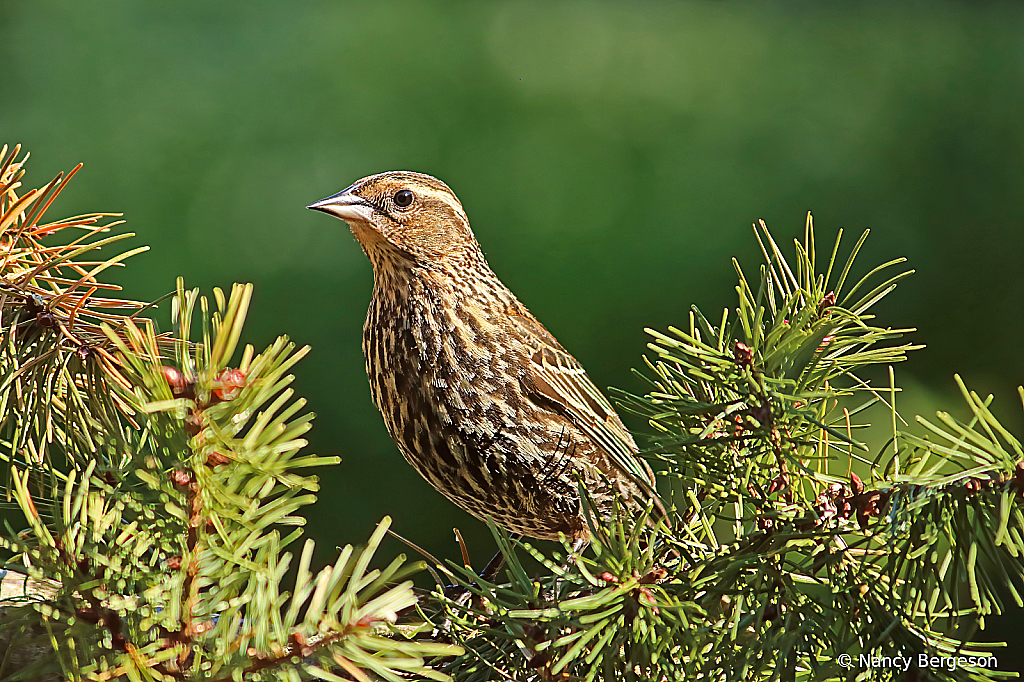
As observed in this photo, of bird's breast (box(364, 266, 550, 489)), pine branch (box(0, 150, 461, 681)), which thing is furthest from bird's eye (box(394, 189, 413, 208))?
pine branch (box(0, 150, 461, 681))

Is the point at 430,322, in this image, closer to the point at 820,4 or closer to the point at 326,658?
the point at 326,658

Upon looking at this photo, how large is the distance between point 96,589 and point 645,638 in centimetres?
29

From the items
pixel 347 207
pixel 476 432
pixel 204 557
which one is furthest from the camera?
pixel 347 207

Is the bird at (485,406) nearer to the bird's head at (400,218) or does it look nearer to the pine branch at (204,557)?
the bird's head at (400,218)

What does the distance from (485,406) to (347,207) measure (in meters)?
0.30

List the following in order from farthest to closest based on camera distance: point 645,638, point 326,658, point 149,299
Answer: point 149,299 < point 645,638 < point 326,658

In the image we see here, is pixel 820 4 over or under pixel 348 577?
over

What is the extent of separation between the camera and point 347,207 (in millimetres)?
969

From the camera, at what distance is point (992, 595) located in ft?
1.50

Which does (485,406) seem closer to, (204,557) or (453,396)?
(453,396)

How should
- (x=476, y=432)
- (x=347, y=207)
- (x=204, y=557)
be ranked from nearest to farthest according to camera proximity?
1. (x=204, y=557)
2. (x=476, y=432)
3. (x=347, y=207)

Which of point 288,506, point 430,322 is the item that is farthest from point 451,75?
point 288,506

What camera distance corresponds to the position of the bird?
2.74 ft

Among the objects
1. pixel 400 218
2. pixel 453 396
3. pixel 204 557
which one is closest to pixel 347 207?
pixel 400 218
